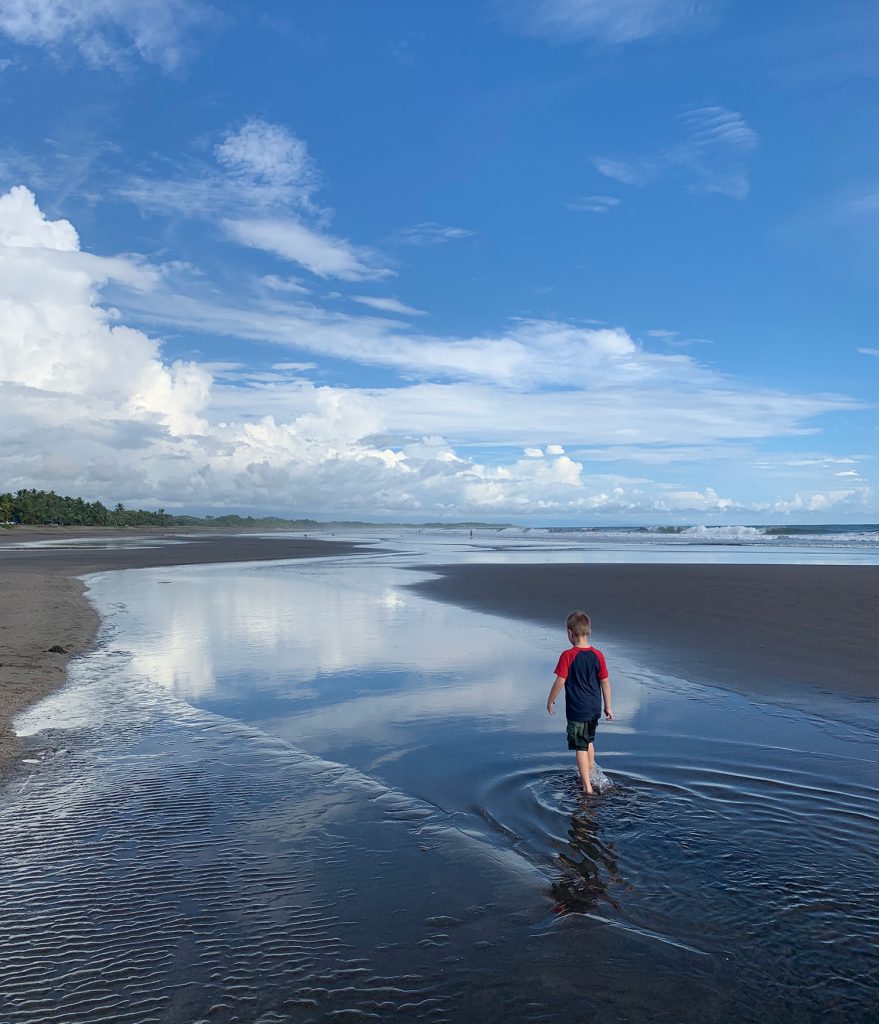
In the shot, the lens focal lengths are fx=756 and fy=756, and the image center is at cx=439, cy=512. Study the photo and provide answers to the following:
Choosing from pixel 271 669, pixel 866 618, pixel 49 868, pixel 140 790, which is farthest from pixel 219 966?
pixel 866 618

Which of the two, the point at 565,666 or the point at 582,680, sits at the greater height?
the point at 565,666

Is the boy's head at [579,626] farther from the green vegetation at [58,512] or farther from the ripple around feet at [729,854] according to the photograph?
the green vegetation at [58,512]

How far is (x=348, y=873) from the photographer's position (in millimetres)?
5758

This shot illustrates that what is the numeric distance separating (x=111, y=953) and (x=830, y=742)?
8.14m

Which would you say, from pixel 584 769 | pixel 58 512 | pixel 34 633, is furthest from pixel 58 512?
pixel 584 769

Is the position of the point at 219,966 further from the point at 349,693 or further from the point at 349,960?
the point at 349,693

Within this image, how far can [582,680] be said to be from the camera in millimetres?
7805

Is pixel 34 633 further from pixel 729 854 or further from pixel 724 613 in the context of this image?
pixel 724 613

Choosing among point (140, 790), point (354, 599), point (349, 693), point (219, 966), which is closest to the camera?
point (219, 966)

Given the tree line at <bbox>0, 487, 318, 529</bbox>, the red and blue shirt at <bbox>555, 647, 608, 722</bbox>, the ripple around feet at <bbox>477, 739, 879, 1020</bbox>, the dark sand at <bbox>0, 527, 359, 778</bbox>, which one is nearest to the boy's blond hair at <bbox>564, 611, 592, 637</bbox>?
the red and blue shirt at <bbox>555, 647, 608, 722</bbox>

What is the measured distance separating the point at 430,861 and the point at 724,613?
16.0m

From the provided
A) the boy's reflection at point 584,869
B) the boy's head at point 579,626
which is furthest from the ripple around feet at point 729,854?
the boy's head at point 579,626

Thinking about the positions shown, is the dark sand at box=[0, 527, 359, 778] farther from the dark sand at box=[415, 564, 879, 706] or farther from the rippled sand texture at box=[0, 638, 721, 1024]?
the dark sand at box=[415, 564, 879, 706]

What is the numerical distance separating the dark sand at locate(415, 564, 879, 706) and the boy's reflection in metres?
6.23
